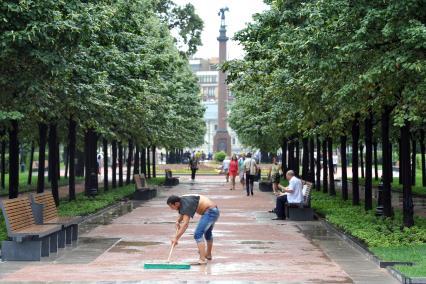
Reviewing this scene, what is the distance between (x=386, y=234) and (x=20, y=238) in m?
6.97

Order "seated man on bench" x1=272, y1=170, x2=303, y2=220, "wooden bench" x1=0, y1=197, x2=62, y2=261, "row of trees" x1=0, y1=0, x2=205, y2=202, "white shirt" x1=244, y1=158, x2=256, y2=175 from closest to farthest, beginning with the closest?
1. "wooden bench" x1=0, y1=197, x2=62, y2=261
2. "row of trees" x1=0, y1=0, x2=205, y2=202
3. "seated man on bench" x1=272, y1=170, x2=303, y2=220
4. "white shirt" x1=244, y1=158, x2=256, y2=175

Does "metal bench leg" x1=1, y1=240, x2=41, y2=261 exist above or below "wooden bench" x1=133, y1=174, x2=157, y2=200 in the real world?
below

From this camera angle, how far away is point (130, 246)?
15688mm

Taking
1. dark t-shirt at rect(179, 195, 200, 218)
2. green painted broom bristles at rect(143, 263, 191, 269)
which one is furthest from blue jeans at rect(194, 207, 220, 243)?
green painted broom bristles at rect(143, 263, 191, 269)

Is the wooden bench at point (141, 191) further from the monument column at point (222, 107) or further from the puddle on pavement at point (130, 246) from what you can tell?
the monument column at point (222, 107)

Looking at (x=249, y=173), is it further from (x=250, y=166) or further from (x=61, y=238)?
(x=61, y=238)

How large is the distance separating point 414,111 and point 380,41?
5.15 feet

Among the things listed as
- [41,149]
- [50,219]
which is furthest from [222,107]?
[50,219]

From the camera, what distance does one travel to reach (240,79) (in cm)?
2289

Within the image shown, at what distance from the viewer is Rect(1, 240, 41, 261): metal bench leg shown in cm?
1345

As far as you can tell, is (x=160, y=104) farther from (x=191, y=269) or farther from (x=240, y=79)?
(x=191, y=269)

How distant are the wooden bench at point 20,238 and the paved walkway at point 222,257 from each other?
25cm

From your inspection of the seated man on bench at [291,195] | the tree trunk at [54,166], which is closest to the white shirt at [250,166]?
the tree trunk at [54,166]

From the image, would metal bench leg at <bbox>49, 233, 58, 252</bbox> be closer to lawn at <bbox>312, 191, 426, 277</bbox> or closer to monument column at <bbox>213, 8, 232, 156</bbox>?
lawn at <bbox>312, 191, 426, 277</bbox>
